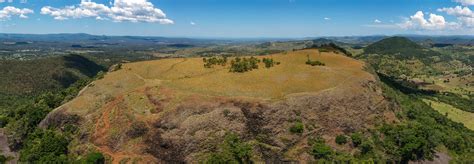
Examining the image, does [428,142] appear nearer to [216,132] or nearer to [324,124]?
[324,124]

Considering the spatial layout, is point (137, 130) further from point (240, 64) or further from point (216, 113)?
point (240, 64)

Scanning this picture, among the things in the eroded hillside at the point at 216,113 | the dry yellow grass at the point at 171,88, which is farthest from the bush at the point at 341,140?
the dry yellow grass at the point at 171,88

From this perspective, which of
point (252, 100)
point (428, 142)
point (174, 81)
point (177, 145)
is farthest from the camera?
point (174, 81)

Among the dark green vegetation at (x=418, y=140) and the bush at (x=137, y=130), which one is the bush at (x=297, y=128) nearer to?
the dark green vegetation at (x=418, y=140)

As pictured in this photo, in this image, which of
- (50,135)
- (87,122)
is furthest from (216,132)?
(50,135)

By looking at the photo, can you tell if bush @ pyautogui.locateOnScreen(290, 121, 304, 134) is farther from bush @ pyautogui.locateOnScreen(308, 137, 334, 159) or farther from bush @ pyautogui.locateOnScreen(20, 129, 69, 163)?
bush @ pyautogui.locateOnScreen(20, 129, 69, 163)

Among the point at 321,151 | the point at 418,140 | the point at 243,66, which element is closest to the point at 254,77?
the point at 243,66
